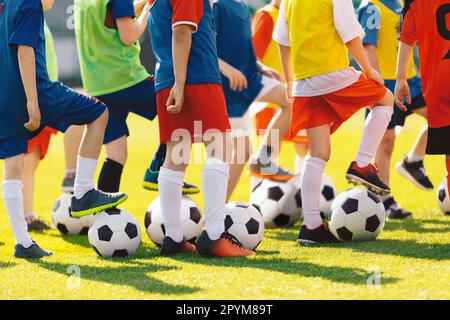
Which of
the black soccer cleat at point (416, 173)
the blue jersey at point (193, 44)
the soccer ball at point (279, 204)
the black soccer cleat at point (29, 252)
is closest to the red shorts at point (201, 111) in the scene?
the blue jersey at point (193, 44)

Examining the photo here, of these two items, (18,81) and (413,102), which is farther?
(413,102)

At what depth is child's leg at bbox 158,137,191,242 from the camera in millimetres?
5664

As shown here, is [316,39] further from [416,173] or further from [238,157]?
[416,173]

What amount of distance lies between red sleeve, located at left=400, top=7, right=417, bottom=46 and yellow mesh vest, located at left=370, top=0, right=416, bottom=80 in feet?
5.26

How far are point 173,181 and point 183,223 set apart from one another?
561mm

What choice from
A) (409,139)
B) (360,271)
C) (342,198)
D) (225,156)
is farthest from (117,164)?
(409,139)

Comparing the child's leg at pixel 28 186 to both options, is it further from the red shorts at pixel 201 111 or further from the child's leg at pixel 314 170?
the child's leg at pixel 314 170

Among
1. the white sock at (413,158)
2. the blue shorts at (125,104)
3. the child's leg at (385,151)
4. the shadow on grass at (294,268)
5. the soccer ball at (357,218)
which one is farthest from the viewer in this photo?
the white sock at (413,158)

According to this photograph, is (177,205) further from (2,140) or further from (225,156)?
(2,140)

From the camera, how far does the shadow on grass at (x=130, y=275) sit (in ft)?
15.0

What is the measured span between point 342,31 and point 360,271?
1737 millimetres

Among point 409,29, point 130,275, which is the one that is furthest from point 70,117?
point 409,29

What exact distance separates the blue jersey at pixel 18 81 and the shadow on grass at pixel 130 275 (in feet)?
3.16

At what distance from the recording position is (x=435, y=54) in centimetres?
551
